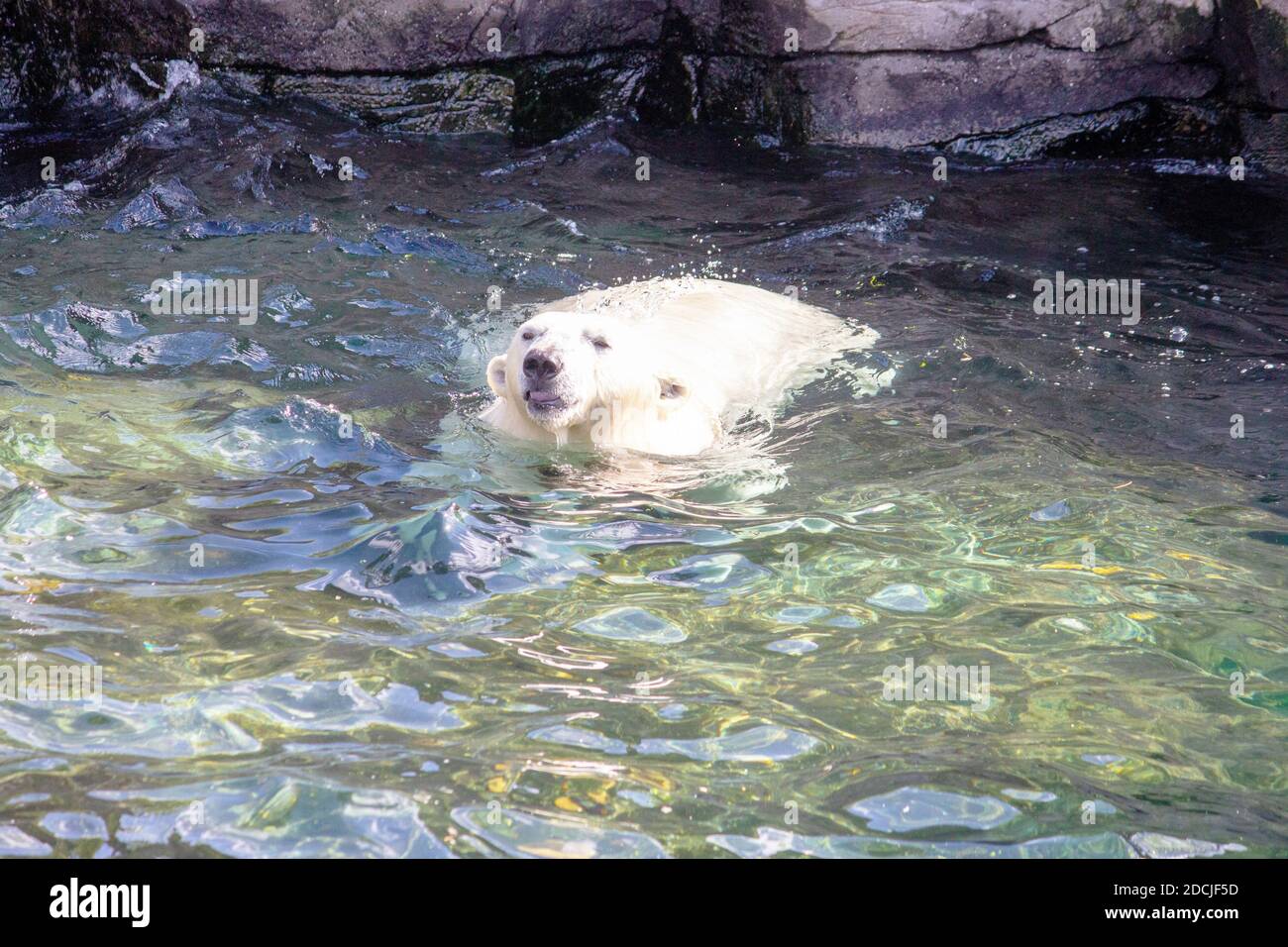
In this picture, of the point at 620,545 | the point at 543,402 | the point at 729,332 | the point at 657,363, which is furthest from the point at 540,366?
the point at 729,332

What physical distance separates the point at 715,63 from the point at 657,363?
197 inches

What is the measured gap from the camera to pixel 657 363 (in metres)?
5.44

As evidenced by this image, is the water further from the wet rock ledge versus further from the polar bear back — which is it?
the wet rock ledge

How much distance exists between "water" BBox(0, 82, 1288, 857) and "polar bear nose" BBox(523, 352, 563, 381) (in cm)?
34

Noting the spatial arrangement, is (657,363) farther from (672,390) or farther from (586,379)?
(586,379)

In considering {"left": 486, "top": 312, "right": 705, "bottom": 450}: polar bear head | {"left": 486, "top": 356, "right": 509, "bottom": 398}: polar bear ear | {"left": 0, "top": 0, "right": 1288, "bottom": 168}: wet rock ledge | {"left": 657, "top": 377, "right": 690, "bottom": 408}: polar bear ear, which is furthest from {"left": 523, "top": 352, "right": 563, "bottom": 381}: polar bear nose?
{"left": 0, "top": 0, "right": 1288, "bottom": 168}: wet rock ledge

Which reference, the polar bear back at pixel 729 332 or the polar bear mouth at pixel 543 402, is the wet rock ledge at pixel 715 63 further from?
the polar bear mouth at pixel 543 402

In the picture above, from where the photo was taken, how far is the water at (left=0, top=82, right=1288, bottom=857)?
2.72 meters

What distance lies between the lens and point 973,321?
6.61m

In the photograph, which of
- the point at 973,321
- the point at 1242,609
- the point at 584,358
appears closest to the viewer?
the point at 1242,609

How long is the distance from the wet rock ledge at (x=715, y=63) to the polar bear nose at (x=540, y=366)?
5.00 m
